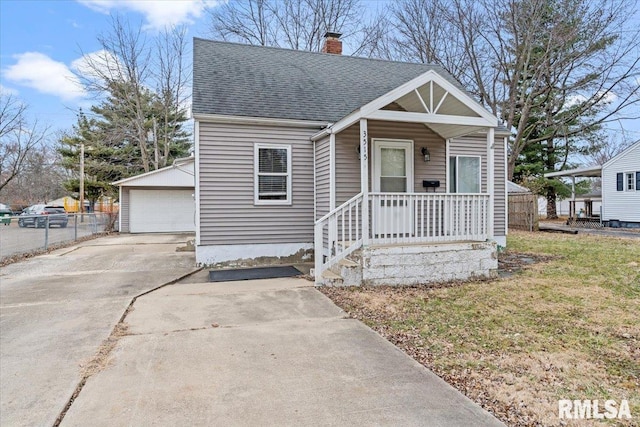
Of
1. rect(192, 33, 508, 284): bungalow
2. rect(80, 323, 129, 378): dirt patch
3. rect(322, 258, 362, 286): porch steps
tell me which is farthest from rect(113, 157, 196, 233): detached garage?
rect(80, 323, 129, 378): dirt patch

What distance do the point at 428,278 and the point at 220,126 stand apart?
18.1ft

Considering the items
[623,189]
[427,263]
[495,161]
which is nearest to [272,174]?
[427,263]

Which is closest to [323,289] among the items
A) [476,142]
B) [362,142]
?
[362,142]

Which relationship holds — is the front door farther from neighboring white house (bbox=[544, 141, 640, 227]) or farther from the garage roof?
neighboring white house (bbox=[544, 141, 640, 227])

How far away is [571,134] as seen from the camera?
2253 cm

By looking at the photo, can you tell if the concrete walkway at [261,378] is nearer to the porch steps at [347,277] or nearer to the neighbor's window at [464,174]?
the porch steps at [347,277]

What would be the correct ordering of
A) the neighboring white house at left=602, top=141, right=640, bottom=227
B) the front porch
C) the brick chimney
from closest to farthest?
the front porch < the brick chimney < the neighboring white house at left=602, top=141, right=640, bottom=227

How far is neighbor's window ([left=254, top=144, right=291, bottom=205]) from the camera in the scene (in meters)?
8.79

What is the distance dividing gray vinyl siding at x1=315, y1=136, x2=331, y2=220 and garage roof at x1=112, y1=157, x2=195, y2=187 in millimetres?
11000

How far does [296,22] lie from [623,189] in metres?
20.0

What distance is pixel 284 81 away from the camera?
32.8 feet

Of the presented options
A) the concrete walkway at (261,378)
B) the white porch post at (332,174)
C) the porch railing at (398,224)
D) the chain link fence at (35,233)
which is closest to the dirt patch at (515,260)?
the porch railing at (398,224)

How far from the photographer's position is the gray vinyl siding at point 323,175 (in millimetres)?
8242

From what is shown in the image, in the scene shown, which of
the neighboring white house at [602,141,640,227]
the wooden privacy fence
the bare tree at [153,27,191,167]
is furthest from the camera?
the bare tree at [153,27,191,167]
